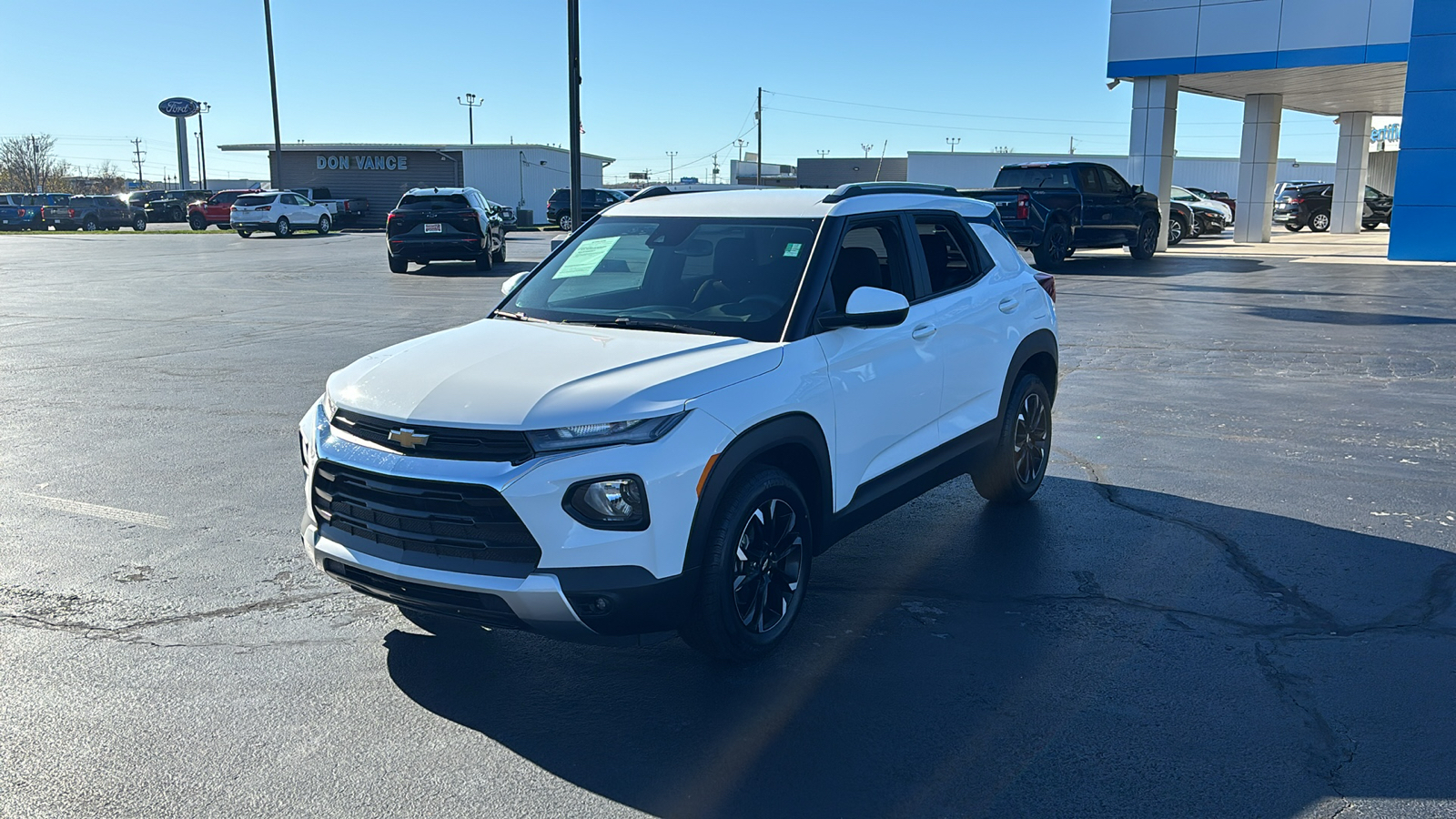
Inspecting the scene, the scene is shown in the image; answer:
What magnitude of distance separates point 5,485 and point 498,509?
183 inches

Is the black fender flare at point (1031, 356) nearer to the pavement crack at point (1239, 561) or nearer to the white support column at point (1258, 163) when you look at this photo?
the pavement crack at point (1239, 561)

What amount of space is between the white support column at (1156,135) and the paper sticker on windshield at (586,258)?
26.9m

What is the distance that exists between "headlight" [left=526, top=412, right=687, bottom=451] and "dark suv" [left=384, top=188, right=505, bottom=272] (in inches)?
776

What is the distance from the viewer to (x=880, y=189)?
17.9 feet

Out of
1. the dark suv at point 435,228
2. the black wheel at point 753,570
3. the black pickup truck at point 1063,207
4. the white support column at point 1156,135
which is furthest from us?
the white support column at point 1156,135

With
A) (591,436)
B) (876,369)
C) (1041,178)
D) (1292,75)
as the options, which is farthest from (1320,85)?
(591,436)

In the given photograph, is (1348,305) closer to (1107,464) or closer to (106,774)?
(1107,464)

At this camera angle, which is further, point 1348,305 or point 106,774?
point 1348,305

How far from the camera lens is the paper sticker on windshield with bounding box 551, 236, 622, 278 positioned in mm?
5395

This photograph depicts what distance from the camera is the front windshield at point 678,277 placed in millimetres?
4699

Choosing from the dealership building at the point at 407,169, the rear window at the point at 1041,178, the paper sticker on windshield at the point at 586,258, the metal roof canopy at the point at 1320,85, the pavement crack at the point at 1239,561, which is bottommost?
the pavement crack at the point at 1239,561

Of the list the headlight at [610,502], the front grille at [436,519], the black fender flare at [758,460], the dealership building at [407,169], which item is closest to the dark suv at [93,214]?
the dealership building at [407,169]

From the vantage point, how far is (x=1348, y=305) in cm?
1644

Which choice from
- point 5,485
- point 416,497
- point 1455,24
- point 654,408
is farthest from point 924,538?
point 1455,24
